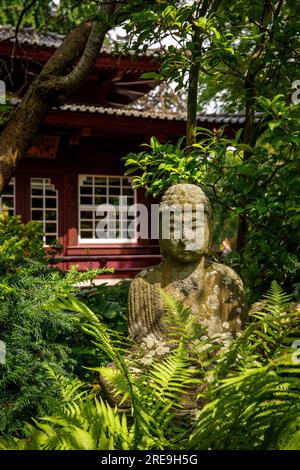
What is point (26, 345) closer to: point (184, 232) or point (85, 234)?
point (184, 232)

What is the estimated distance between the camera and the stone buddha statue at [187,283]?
9.24 feet

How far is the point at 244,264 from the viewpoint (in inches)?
Result: 165

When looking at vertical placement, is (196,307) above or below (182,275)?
below

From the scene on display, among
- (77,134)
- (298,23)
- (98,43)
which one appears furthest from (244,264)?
(77,134)

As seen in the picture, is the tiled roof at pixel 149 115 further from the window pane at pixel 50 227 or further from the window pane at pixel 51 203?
the window pane at pixel 50 227

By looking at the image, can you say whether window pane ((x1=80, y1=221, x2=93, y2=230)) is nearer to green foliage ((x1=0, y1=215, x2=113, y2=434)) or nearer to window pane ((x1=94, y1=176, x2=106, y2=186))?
window pane ((x1=94, y1=176, x2=106, y2=186))

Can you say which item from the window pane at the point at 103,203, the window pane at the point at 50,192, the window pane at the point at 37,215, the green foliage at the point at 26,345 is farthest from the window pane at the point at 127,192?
the green foliage at the point at 26,345

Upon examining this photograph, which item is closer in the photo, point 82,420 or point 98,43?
point 82,420

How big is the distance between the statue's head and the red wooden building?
21.2 feet

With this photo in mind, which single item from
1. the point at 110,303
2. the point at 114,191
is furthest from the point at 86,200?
the point at 110,303

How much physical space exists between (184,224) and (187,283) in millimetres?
368

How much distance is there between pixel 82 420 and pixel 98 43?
359cm
